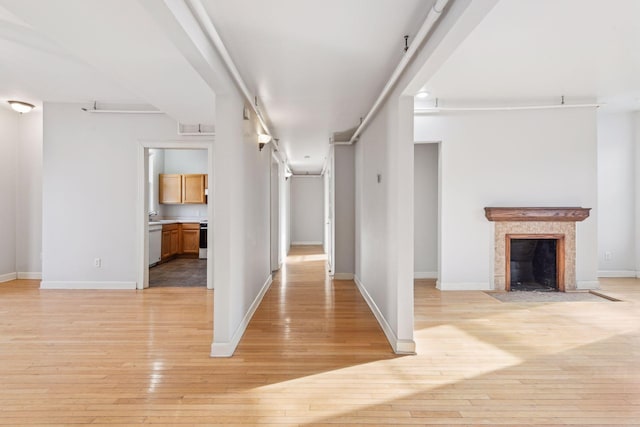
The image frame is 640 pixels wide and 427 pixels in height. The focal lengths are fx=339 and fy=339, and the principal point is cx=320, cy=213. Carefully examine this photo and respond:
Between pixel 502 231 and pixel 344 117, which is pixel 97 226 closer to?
pixel 344 117

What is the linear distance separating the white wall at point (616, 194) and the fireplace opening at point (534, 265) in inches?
56.3

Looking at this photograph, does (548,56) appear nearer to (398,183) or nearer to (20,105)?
(398,183)

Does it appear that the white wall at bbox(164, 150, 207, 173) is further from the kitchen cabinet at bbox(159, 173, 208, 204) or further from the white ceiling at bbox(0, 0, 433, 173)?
the white ceiling at bbox(0, 0, 433, 173)

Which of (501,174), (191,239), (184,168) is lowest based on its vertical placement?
(191,239)

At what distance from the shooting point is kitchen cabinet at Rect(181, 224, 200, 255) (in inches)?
324

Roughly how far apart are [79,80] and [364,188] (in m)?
3.61

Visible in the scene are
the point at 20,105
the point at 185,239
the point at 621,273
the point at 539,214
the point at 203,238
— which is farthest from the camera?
the point at 185,239

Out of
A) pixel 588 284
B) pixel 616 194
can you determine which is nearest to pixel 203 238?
pixel 588 284

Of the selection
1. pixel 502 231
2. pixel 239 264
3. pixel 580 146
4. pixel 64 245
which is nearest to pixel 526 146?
pixel 580 146

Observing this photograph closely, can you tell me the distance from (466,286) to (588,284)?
1733mm

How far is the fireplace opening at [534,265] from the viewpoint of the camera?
5.00 metres

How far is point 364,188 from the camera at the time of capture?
459 centimetres

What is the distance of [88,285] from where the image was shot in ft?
16.1

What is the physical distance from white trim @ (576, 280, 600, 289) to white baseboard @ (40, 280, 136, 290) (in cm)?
646
